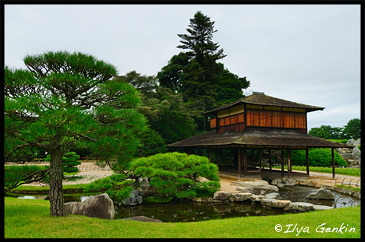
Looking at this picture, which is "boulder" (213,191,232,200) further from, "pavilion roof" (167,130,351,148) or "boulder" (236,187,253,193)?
"pavilion roof" (167,130,351,148)

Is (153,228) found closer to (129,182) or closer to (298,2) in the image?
(298,2)

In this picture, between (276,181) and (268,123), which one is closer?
(276,181)

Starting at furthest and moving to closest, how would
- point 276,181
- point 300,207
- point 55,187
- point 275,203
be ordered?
1. point 276,181
2. point 275,203
3. point 300,207
4. point 55,187

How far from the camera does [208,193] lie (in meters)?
11.4

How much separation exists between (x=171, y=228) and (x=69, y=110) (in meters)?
3.27

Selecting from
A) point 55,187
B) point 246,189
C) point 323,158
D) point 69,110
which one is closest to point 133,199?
point 55,187

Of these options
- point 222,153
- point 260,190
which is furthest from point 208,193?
point 222,153

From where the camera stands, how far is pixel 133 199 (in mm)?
10703

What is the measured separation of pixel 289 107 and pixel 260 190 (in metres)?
8.18

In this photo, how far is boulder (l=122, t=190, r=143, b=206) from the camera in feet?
34.7

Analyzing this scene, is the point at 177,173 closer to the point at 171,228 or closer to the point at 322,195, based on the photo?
the point at 171,228

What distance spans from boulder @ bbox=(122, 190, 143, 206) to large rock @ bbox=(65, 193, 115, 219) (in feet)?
9.81

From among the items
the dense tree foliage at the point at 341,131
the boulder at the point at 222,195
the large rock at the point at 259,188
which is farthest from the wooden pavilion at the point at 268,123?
the dense tree foliage at the point at 341,131

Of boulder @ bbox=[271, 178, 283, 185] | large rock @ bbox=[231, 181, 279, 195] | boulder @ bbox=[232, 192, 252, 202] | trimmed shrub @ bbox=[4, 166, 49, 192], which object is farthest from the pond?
boulder @ bbox=[271, 178, 283, 185]
